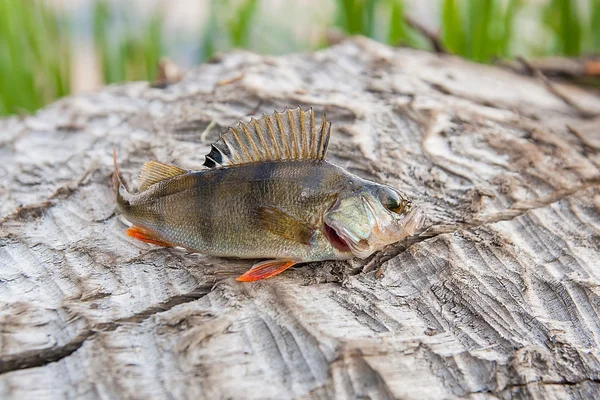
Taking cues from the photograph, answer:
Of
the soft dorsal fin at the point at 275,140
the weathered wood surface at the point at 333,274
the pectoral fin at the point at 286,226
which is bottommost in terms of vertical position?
the weathered wood surface at the point at 333,274

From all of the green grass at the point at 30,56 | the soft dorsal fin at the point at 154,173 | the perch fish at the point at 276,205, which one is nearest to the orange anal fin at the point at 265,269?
the perch fish at the point at 276,205

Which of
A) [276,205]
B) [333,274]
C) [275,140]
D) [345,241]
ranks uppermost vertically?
[275,140]

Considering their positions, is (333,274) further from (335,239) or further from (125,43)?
(125,43)

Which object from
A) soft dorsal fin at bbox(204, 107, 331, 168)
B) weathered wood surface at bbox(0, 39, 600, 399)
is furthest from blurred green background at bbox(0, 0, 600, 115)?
soft dorsal fin at bbox(204, 107, 331, 168)

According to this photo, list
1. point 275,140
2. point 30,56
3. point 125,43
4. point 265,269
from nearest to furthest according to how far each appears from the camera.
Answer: point 265,269
point 275,140
point 30,56
point 125,43

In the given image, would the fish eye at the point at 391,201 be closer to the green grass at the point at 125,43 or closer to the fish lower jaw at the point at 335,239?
the fish lower jaw at the point at 335,239

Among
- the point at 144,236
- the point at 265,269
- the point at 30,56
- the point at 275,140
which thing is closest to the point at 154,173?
the point at 144,236
